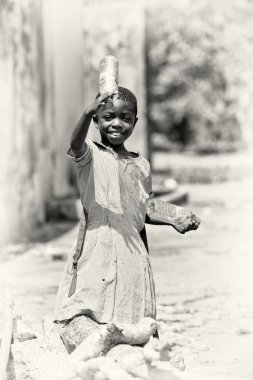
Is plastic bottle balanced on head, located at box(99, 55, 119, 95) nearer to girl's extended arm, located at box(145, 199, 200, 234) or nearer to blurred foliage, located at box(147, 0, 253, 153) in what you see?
girl's extended arm, located at box(145, 199, 200, 234)

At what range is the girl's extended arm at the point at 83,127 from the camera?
10.8 ft

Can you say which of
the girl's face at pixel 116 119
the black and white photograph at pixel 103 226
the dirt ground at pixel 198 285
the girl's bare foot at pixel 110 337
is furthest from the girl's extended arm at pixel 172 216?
the dirt ground at pixel 198 285

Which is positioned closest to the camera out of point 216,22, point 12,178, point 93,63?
point 12,178

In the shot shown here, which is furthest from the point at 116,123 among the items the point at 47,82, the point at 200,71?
the point at 200,71

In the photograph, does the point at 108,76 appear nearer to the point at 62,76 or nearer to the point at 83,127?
the point at 83,127

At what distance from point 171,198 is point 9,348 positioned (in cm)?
849

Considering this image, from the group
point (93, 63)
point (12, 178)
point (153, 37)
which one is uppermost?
point (153, 37)

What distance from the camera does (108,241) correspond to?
3.58 meters

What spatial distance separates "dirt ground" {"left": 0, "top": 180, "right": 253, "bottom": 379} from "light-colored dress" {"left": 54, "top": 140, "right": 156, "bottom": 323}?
677 millimetres

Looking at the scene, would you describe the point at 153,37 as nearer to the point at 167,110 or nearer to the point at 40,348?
the point at 167,110

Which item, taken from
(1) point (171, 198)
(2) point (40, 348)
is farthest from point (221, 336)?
(1) point (171, 198)

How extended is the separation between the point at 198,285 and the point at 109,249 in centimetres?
323

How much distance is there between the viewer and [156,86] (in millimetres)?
30344

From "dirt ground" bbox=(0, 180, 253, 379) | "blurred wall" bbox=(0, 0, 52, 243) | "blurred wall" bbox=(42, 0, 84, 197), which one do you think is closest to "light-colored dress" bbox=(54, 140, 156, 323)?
"dirt ground" bbox=(0, 180, 253, 379)
